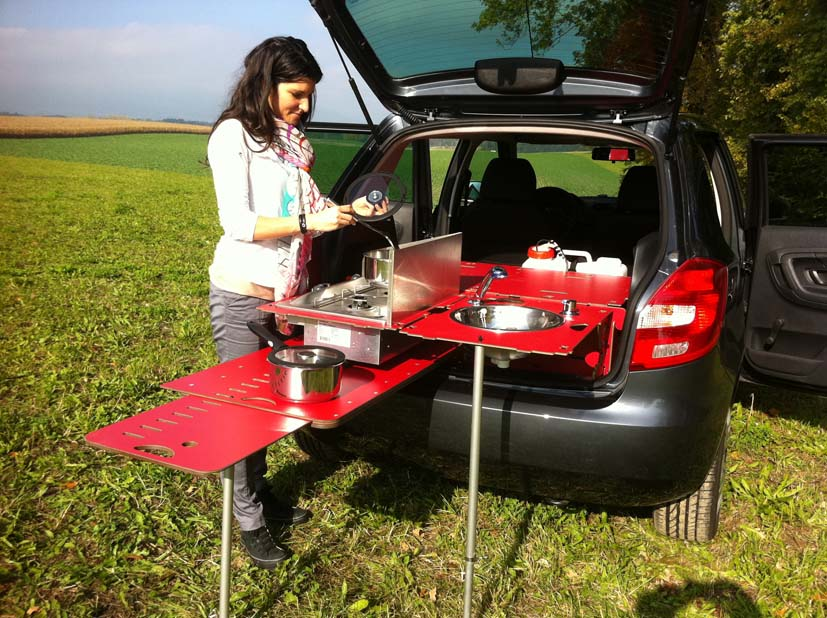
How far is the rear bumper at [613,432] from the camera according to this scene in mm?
2287

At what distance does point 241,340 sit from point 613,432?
126 centimetres

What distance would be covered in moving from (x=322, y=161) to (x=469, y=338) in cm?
157

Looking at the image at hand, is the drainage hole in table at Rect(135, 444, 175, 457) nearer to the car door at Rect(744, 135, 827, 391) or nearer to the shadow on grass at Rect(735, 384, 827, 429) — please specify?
the car door at Rect(744, 135, 827, 391)

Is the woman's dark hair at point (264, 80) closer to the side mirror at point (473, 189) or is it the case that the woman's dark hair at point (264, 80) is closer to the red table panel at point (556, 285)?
the red table panel at point (556, 285)

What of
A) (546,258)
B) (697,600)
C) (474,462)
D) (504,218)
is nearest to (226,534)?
(474,462)

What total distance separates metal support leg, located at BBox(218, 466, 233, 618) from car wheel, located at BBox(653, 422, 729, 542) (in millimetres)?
1635

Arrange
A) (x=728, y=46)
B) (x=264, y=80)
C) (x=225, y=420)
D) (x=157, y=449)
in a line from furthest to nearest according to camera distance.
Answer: (x=728, y=46), (x=264, y=80), (x=225, y=420), (x=157, y=449)

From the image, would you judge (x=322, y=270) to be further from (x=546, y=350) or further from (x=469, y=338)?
(x=546, y=350)

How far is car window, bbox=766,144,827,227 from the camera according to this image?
13.3ft

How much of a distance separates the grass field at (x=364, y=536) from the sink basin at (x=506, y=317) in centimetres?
61

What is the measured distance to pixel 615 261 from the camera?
3527 millimetres

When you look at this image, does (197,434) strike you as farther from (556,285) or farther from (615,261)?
(615,261)

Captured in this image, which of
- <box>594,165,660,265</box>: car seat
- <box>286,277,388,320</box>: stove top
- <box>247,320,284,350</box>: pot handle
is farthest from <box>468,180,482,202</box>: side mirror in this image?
A: <box>247,320,284,350</box>: pot handle

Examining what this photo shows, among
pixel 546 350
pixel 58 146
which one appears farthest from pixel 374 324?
pixel 58 146
